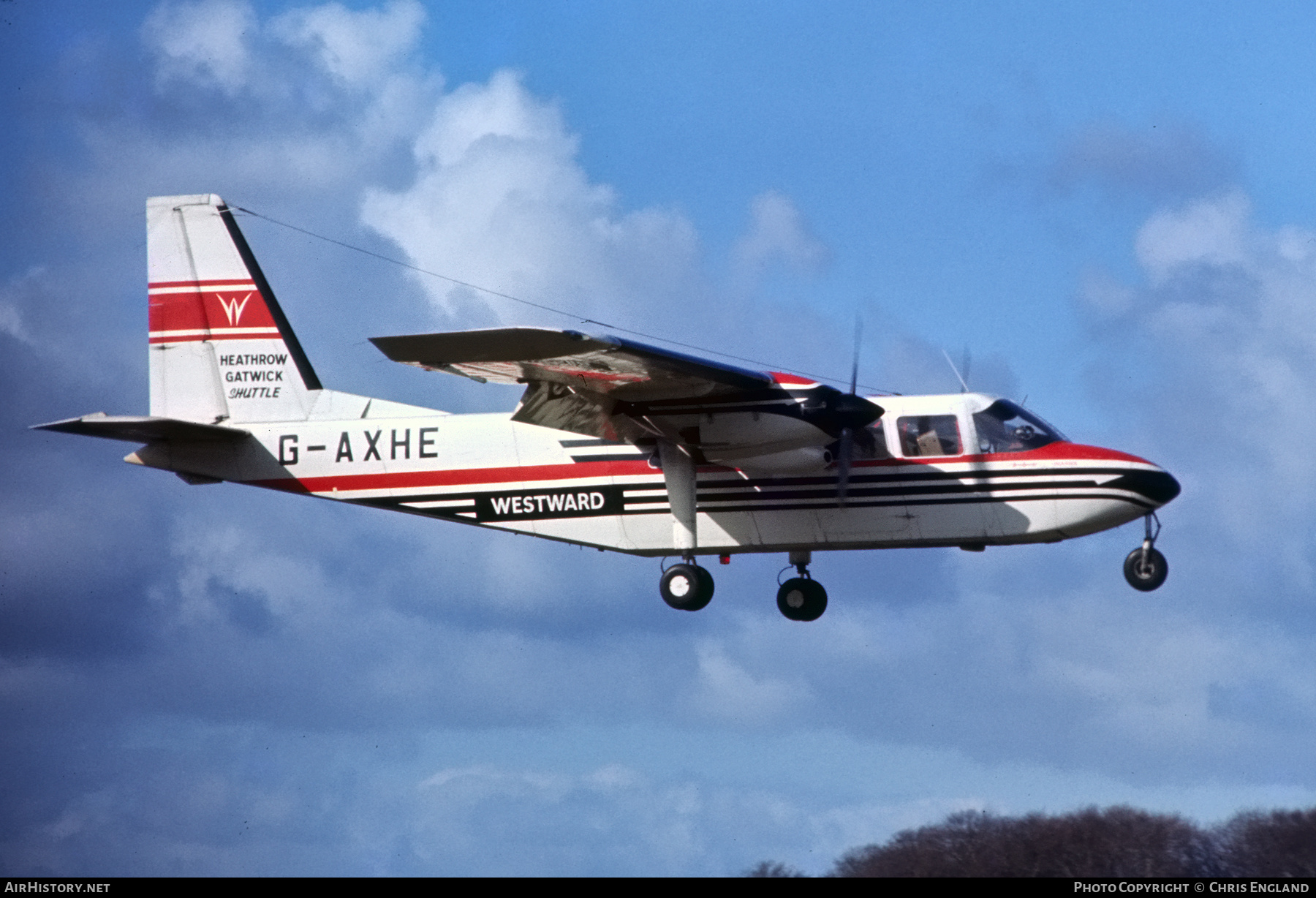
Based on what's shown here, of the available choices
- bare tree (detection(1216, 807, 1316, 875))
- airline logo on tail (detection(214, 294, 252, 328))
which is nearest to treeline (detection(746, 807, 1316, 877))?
bare tree (detection(1216, 807, 1316, 875))

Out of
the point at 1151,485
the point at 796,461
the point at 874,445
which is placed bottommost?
the point at 1151,485

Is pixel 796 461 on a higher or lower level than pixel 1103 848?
higher

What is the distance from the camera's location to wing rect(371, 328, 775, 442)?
22.2 metres

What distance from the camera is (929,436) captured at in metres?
25.5

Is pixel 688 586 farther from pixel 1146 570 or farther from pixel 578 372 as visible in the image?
pixel 1146 570

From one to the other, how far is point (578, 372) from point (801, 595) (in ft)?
18.4

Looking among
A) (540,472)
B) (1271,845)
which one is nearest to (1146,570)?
(1271,845)

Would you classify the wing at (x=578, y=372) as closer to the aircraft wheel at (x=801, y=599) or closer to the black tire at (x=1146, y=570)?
the aircraft wheel at (x=801, y=599)

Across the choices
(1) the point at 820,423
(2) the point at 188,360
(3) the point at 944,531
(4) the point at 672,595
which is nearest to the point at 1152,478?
(3) the point at 944,531

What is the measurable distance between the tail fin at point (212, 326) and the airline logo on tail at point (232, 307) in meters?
0.01

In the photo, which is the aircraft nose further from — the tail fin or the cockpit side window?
the tail fin

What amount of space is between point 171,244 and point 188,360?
78.4 inches

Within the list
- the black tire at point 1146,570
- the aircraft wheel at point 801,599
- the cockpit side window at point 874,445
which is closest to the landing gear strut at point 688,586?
the aircraft wheel at point 801,599

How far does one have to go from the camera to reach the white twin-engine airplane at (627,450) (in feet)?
81.9
